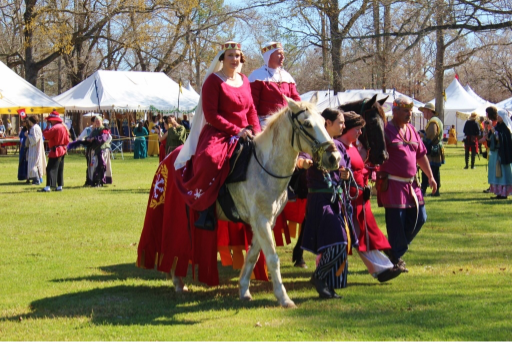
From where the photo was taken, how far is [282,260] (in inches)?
362

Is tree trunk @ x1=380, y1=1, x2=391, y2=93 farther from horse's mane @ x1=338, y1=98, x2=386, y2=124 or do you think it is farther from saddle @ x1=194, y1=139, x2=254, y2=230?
saddle @ x1=194, y1=139, x2=254, y2=230

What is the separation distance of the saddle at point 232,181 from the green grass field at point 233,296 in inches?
34.3

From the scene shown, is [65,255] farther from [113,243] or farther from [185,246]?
[185,246]

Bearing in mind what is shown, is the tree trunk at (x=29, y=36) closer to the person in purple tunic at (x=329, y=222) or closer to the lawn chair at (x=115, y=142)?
the lawn chair at (x=115, y=142)

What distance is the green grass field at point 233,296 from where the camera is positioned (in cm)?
561

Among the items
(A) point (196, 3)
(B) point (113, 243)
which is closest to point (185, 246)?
(B) point (113, 243)

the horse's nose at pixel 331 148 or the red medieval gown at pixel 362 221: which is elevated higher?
the horse's nose at pixel 331 148

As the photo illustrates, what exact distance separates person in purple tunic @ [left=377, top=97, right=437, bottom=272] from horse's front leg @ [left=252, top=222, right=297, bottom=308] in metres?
2.04

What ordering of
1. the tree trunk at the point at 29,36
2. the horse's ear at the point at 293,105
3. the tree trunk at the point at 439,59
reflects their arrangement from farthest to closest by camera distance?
the tree trunk at the point at 29,36
the tree trunk at the point at 439,59
the horse's ear at the point at 293,105

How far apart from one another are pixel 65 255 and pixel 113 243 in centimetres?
110

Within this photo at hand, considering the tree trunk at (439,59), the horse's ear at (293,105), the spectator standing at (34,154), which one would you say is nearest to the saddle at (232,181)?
the horse's ear at (293,105)

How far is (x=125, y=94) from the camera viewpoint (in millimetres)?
35969

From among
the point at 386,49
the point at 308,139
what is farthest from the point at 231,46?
the point at 386,49

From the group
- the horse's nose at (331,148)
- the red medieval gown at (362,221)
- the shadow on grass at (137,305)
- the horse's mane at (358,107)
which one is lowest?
the shadow on grass at (137,305)
